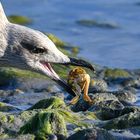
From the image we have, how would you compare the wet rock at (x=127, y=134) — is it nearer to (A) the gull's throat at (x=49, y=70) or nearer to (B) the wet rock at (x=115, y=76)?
(A) the gull's throat at (x=49, y=70)

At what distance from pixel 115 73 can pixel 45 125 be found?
577 cm

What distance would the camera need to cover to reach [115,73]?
14.3 metres

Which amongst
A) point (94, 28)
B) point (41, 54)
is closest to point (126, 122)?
point (41, 54)

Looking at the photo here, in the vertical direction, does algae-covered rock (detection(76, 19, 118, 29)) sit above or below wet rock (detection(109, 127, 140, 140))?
above

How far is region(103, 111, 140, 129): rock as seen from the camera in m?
9.23

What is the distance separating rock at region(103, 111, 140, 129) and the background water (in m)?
6.05

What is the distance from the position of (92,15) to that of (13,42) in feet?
33.0

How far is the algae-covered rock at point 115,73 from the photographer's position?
46.5 feet

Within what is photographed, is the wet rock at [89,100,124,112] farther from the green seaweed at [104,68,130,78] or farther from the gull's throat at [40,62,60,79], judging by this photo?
the green seaweed at [104,68,130,78]

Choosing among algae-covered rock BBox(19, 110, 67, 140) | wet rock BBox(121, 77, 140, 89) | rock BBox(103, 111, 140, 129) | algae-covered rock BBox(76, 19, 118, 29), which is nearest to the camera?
algae-covered rock BBox(19, 110, 67, 140)

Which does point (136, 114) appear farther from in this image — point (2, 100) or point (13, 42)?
point (2, 100)

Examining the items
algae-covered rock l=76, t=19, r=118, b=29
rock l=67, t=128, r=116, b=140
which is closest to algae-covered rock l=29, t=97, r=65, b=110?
rock l=67, t=128, r=116, b=140

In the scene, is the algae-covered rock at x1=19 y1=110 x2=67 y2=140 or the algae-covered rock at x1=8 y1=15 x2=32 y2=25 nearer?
the algae-covered rock at x1=19 y1=110 x2=67 y2=140

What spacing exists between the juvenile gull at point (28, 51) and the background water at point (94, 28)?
5.29 m
